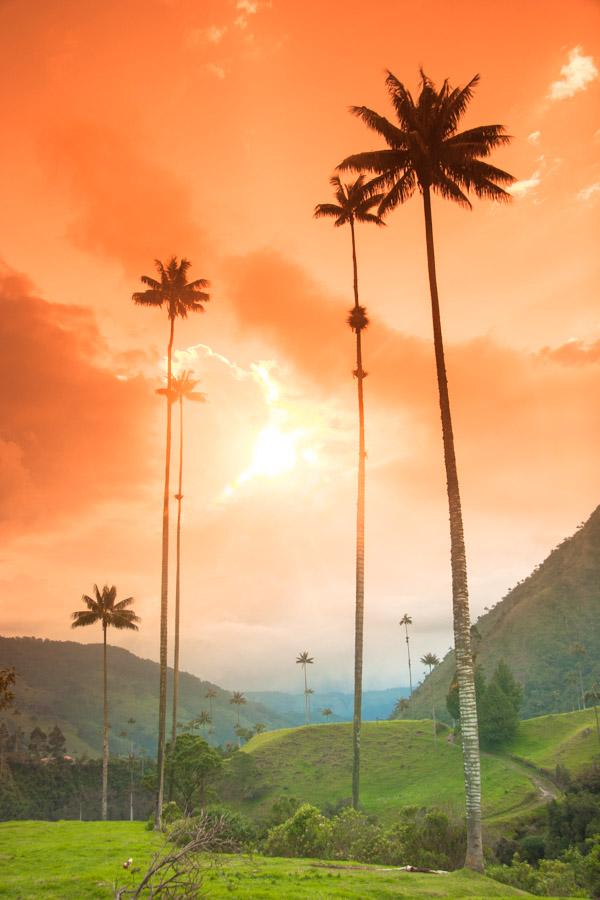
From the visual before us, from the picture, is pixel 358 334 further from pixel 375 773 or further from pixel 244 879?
pixel 375 773

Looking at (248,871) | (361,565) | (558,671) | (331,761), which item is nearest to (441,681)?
(558,671)

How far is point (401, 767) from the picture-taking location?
95.8m

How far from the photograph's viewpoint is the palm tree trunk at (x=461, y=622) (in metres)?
20.0

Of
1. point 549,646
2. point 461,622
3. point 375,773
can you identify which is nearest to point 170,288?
point 461,622

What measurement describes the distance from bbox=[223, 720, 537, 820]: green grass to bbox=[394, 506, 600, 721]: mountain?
47049 millimetres

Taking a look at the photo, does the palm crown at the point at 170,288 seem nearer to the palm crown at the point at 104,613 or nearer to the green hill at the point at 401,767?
the palm crown at the point at 104,613

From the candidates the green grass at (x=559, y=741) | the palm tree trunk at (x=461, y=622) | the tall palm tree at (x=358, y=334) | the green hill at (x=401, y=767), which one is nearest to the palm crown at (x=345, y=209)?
the tall palm tree at (x=358, y=334)

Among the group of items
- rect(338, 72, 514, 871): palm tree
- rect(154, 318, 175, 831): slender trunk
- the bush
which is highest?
rect(338, 72, 514, 871): palm tree

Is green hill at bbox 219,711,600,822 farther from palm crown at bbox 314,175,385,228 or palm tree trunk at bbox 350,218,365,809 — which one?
palm crown at bbox 314,175,385,228

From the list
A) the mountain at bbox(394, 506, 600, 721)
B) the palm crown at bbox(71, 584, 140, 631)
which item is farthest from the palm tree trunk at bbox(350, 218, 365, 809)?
the mountain at bbox(394, 506, 600, 721)

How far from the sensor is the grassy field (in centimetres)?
1619

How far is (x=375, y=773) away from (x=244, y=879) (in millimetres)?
86048

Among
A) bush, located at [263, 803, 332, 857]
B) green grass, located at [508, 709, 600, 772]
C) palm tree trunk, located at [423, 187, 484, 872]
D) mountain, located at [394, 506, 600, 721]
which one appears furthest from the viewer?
mountain, located at [394, 506, 600, 721]

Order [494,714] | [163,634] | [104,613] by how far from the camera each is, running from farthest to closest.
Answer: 1. [494,714]
2. [104,613]
3. [163,634]
